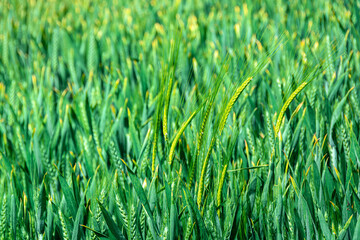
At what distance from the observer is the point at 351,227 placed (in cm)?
85

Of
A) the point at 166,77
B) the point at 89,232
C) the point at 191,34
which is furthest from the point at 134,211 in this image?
the point at 191,34

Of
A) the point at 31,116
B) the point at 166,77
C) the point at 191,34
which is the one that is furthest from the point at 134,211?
the point at 191,34

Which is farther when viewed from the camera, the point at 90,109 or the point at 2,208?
the point at 90,109

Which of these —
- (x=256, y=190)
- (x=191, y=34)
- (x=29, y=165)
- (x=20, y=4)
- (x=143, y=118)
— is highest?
(x=20, y=4)

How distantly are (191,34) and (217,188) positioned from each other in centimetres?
122

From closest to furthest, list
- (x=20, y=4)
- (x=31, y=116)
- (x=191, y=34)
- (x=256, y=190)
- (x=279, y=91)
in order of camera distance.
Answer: (x=256, y=190) → (x=279, y=91) → (x=31, y=116) → (x=191, y=34) → (x=20, y=4)

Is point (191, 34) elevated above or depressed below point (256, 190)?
above

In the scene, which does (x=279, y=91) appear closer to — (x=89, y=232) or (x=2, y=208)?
(x=89, y=232)

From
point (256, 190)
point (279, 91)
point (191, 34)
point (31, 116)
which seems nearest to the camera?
point (256, 190)

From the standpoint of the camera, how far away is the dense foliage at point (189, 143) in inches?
33.0

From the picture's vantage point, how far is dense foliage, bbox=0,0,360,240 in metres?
0.84

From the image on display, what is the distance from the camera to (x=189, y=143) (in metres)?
1.08

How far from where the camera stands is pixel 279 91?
4.09 ft

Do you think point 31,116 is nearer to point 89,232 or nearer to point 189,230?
point 89,232
